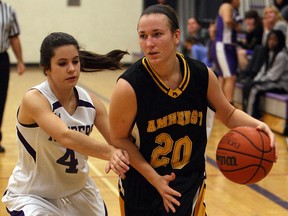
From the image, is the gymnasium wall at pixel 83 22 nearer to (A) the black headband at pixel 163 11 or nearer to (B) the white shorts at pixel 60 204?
(B) the white shorts at pixel 60 204

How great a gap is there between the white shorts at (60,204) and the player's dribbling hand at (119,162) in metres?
0.70

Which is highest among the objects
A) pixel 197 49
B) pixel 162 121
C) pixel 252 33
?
pixel 162 121

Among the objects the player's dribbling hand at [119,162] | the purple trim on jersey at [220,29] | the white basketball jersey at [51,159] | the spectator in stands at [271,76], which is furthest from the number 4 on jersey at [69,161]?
the purple trim on jersey at [220,29]

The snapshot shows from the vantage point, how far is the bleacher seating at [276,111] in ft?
29.2

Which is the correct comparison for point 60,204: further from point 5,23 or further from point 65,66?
point 5,23

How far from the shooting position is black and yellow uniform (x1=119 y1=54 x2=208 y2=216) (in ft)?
10.7

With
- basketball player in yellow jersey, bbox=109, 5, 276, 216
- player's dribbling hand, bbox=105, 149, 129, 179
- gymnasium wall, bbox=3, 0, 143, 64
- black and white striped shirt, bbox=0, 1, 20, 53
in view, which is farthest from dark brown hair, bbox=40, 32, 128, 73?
gymnasium wall, bbox=3, 0, 143, 64

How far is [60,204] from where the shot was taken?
12.6ft

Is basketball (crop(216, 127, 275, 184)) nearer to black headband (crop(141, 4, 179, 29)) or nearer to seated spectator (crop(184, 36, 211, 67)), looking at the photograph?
black headband (crop(141, 4, 179, 29))

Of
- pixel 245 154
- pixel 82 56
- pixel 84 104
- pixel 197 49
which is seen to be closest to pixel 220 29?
pixel 197 49

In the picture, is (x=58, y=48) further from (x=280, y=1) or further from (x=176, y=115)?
(x=280, y=1)

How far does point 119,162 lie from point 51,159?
32.0 inches

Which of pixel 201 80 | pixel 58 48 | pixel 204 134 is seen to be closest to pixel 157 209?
pixel 204 134

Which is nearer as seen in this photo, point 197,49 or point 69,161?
point 69,161
